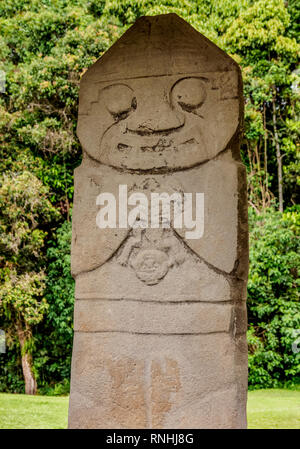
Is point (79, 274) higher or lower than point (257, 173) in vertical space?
lower

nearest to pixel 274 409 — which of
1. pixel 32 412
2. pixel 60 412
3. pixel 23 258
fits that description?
pixel 60 412

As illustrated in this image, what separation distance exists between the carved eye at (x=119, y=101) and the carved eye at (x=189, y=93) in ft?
0.77

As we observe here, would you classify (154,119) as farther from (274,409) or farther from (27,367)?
(27,367)

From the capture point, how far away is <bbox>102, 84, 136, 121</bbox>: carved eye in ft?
9.23

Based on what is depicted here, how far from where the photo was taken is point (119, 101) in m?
2.82

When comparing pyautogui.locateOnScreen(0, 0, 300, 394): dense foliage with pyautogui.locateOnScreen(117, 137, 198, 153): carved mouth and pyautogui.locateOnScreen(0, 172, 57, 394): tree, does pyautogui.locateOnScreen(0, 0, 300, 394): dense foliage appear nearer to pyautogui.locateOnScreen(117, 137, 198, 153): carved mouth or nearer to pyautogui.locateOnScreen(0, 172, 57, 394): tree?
pyautogui.locateOnScreen(0, 172, 57, 394): tree

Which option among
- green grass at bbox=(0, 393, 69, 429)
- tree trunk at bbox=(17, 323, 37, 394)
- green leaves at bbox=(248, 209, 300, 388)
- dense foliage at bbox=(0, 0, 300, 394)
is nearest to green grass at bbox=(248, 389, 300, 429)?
green leaves at bbox=(248, 209, 300, 388)

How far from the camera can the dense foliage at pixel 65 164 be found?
952 centimetres

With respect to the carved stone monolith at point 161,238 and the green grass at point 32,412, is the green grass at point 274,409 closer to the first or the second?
the green grass at point 32,412

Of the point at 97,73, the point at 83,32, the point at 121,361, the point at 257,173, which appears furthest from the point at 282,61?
the point at 121,361

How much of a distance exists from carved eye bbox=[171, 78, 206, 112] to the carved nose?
5 centimetres

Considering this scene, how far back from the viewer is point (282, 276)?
988 centimetres

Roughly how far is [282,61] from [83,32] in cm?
412

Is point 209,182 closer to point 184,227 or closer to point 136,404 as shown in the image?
point 184,227
